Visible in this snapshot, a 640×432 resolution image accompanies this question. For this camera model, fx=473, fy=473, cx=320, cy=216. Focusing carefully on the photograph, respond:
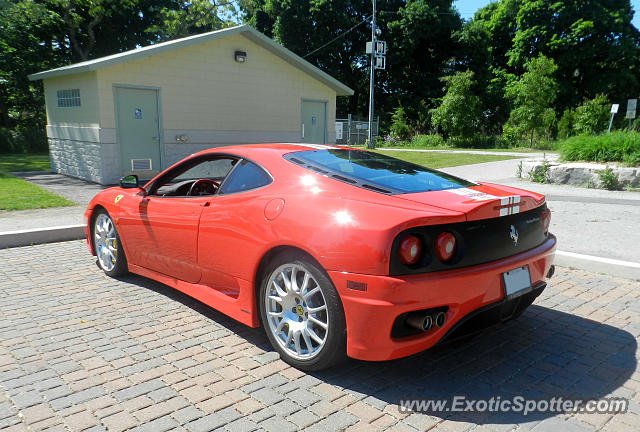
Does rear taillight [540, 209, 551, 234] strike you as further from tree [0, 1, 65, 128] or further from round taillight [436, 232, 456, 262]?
tree [0, 1, 65, 128]

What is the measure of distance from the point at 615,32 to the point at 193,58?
1479 inches

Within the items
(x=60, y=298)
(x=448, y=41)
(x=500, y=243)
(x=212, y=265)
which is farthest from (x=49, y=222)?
(x=448, y=41)

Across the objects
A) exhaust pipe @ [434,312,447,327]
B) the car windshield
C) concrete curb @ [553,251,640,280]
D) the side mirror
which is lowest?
concrete curb @ [553,251,640,280]

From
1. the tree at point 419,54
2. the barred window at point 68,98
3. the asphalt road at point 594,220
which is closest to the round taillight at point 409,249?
the asphalt road at point 594,220

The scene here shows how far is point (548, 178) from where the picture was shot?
11602 mm

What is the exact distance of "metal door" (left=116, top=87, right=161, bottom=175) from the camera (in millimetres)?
12070

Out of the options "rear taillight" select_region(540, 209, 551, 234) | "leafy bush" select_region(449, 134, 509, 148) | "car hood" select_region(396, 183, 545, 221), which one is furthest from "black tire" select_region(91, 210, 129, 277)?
"leafy bush" select_region(449, 134, 509, 148)

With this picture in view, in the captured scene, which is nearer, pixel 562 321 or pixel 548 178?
pixel 562 321

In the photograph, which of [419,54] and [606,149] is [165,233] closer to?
[606,149]

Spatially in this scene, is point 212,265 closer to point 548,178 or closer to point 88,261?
point 88,261

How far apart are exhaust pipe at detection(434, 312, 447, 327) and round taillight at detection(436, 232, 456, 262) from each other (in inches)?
11.9

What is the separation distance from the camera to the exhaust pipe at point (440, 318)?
8.62ft

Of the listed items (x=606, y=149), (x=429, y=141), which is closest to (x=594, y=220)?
(x=606, y=149)

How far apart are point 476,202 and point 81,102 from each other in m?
12.3
